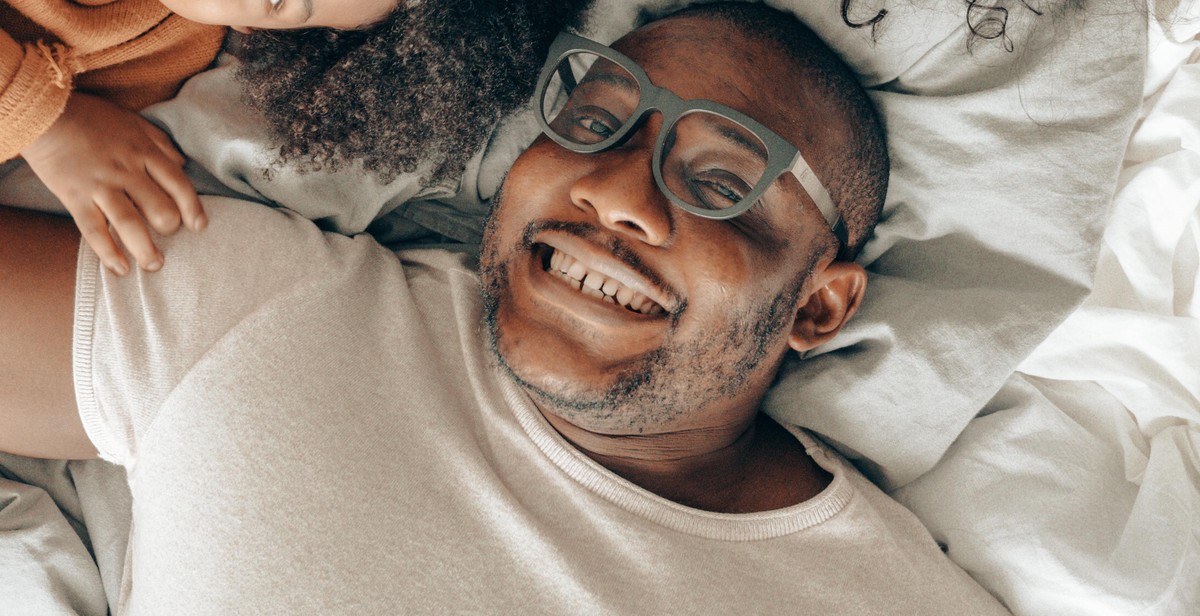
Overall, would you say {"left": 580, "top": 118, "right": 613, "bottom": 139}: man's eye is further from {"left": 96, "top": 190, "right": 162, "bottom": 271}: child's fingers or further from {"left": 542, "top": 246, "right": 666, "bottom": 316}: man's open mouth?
{"left": 96, "top": 190, "right": 162, "bottom": 271}: child's fingers

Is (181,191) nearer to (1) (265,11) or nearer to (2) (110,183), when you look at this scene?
(2) (110,183)

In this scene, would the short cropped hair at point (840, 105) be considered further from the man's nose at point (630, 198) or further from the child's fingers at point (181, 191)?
the child's fingers at point (181, 191)

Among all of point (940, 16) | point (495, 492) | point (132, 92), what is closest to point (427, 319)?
point (495, 492)

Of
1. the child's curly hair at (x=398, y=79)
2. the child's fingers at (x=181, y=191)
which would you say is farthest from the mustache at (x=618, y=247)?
the child's fingers at (x=181, y=191)

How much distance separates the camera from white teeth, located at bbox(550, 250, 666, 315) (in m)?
1.78

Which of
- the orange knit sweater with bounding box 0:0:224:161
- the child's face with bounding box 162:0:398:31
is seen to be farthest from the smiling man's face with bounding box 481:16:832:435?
the orange knit sweater with bounding box 0:0:224:161

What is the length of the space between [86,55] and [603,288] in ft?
4.02

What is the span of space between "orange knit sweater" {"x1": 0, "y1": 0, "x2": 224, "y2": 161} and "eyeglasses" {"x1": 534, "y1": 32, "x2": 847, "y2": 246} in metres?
0.86

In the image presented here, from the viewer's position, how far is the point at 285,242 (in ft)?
6.13

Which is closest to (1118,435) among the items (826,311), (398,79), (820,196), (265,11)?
(826,311)

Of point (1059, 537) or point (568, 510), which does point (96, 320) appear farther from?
point (1059, 537)

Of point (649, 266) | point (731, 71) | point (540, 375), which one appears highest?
point (731, 71)

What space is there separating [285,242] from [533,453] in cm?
69

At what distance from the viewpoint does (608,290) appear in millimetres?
1791
